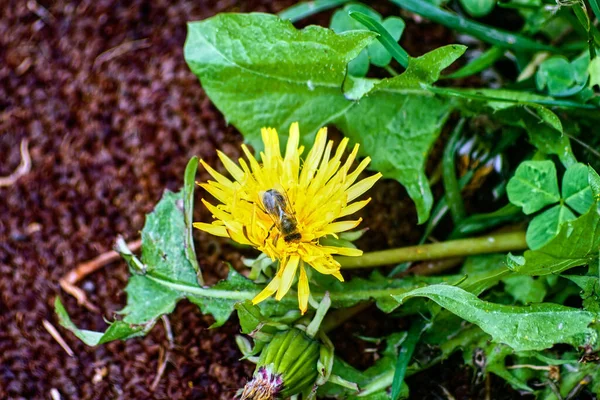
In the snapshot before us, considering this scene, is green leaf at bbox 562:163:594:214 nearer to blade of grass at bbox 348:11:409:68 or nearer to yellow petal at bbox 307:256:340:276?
blade of grass at bbox 348:11:409:68

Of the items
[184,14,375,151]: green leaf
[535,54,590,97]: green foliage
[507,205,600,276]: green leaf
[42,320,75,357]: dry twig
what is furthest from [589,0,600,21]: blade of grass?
[42,320,75,357]: dry twig

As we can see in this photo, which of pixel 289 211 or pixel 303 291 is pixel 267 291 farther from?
pixel 289 211

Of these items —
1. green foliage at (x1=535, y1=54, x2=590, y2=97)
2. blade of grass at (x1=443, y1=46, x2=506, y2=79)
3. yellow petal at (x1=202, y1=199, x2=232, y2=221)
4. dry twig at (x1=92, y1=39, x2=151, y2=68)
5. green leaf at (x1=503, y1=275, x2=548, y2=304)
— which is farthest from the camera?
dry twig at (x1=92, y1=39, x2=151, y2=68)

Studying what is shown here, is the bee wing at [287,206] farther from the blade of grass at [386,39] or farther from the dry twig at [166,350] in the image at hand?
the dry twig at [166,350]

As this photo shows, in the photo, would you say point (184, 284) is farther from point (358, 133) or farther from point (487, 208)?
point (487, 208)

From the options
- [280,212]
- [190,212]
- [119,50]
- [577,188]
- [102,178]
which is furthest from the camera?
[119,50]

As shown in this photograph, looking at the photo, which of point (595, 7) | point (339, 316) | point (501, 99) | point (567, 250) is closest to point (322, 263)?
point (339, 316)

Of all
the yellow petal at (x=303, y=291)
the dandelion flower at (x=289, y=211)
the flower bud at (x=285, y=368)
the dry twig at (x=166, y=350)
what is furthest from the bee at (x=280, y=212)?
the dry twig at (x=166, y=350)
